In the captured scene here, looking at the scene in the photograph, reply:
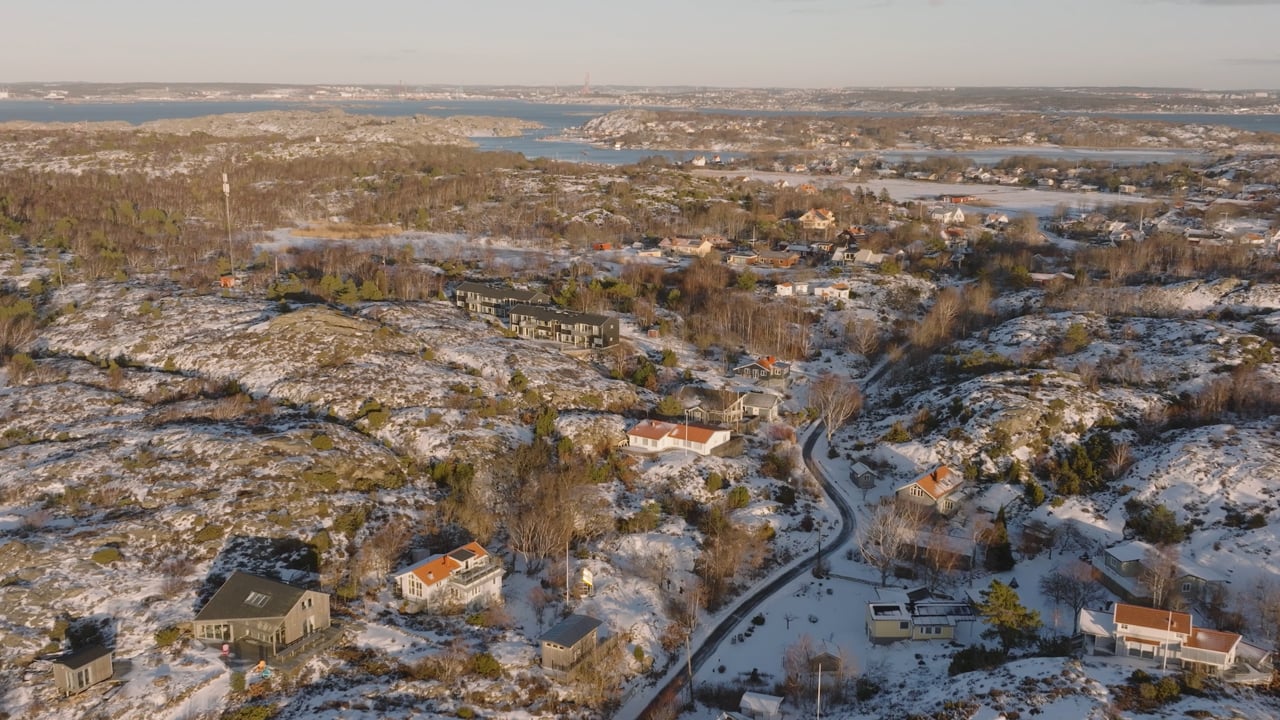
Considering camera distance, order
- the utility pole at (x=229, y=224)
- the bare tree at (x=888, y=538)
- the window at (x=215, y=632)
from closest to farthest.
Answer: the window at (x=215, y=632) → the bare tree at (x=888, y=538) → the utility pole at (x=229, y=224)

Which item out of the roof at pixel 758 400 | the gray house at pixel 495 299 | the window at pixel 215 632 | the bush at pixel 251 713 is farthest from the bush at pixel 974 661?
the gray house at pixel 495 299

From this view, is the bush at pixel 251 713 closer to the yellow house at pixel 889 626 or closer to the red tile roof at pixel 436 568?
the red tile roof at pixel 436 568

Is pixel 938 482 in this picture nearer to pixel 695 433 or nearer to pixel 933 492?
pixel 933 492

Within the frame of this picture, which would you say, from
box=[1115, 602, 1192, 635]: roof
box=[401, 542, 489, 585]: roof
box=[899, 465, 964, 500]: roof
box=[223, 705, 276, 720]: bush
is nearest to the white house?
box=[899, 465, 964, 500]: roof

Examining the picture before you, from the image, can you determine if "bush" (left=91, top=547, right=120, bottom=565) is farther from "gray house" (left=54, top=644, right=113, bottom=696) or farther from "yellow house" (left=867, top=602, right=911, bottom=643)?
"yellow house" (left=867, top=602, right=911, bottom=643)

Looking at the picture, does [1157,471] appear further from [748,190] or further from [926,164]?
[926,164]

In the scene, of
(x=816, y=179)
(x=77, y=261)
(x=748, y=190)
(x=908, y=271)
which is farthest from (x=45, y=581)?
(x=816, y=179)
